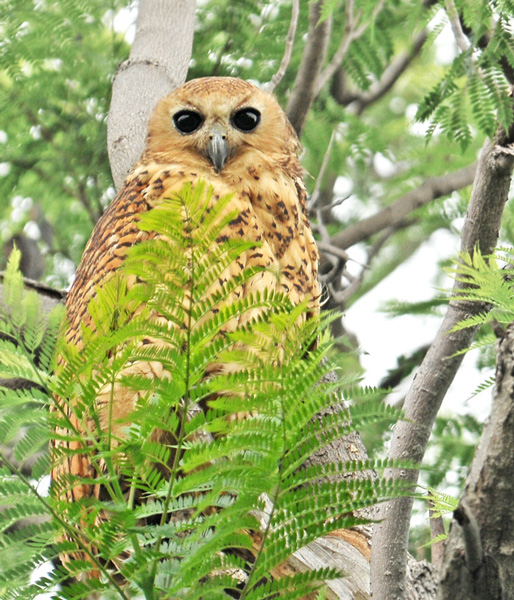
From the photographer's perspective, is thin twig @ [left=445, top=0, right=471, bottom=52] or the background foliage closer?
thin twig @ [left=445, top=0, right=471, bottom=52]

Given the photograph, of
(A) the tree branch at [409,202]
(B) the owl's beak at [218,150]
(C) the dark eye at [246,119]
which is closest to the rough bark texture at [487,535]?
(B) the owl's beak at [218,150]

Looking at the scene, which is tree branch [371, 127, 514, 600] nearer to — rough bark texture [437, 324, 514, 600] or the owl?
rough bark texture [437, 324, 514, 600]

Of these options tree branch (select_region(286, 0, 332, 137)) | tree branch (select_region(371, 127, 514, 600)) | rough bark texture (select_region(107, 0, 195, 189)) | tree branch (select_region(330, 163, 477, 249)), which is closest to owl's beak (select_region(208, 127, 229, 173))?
rough bark texture (select_region(107, 0, 195, 189))

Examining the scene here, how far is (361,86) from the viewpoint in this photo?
475 centimetres

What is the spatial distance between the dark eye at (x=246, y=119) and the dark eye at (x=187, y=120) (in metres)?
0.16

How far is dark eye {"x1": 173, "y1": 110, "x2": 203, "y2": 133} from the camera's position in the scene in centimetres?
350

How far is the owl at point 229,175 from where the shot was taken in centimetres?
309

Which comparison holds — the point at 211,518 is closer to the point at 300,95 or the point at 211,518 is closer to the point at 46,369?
the point at 46,369

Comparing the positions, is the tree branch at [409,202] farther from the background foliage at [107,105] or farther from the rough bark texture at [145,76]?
the rough bark texture at [145,76]

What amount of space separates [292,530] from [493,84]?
167cm

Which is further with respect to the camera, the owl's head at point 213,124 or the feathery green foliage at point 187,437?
the owl's head at point 213,124

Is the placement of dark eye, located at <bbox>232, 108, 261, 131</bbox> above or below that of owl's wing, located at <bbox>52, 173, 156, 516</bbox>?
above

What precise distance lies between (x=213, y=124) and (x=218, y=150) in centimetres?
19

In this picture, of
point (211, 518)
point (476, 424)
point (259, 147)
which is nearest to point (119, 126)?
point (259, 147)
